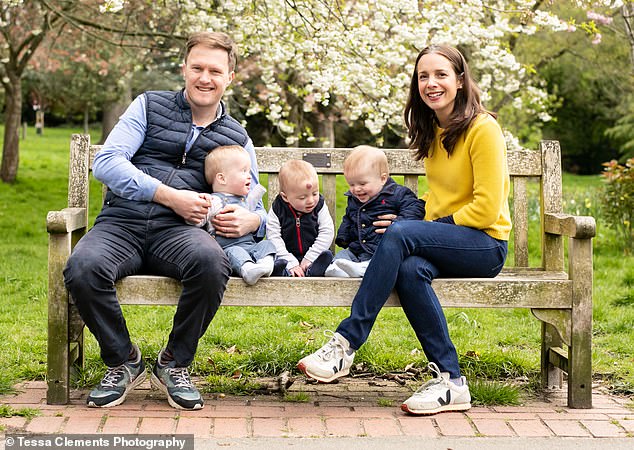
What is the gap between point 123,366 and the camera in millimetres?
4105

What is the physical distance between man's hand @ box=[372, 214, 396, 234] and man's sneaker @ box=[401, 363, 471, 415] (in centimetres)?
76

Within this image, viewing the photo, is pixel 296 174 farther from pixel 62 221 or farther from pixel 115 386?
pixel 115 386

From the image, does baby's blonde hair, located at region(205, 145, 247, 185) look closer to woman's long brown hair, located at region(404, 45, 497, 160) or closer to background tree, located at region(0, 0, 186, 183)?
woman's long brown hair, located at region(404, 45, 497, 160)

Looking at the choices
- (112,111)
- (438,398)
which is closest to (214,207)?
(438,398)

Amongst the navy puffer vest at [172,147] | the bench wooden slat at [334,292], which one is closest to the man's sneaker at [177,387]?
the bench wooden slat at [334,292]

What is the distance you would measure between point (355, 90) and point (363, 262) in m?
5.16

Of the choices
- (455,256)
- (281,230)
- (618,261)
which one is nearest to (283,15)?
(618,261)

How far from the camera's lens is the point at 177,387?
4016mm

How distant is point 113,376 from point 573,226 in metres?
2.22

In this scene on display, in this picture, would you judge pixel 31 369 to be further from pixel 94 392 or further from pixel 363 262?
pixel 363 262

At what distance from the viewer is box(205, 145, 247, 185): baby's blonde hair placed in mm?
4324

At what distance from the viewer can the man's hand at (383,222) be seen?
4.47 metres

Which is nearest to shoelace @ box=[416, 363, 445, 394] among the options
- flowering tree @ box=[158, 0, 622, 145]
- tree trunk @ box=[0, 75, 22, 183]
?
flowering tree @ box=[158, 0, 622, 145]

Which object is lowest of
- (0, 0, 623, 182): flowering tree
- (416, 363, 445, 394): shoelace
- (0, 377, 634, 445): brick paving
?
(0, 377, 634, 445): brick paving
